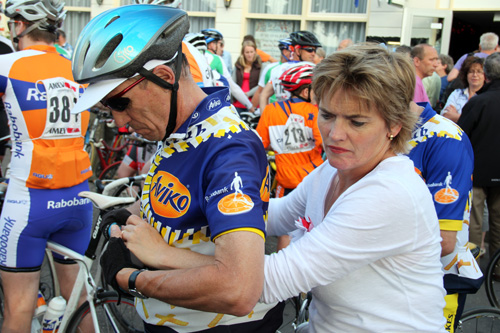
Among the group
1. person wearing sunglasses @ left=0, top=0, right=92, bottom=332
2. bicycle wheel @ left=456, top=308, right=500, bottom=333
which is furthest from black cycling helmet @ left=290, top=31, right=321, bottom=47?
bicycle wheel @ left=456, top=308, right=500, bottom=333

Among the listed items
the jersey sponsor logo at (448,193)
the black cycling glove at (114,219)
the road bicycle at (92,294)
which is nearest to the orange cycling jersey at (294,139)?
the road bicycle at (92,294)

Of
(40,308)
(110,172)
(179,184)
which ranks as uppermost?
(179,184)

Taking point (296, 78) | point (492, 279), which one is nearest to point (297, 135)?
point (296, 78)

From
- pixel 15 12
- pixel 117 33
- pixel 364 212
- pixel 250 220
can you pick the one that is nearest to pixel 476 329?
pixel 364 212

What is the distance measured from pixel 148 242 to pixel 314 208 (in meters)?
0.62

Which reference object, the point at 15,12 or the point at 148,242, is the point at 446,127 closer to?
the point at 148,242

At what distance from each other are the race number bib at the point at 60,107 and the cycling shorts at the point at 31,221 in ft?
1.15

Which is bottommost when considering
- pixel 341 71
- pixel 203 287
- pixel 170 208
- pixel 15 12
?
pixel 203 287

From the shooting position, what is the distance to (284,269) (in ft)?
4.40

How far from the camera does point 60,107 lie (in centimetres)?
270

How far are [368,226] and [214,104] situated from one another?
24.9 inches

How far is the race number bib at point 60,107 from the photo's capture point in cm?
266

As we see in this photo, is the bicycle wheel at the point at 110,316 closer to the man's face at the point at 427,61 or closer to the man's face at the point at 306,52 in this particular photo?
the man's face at the point at 427,61

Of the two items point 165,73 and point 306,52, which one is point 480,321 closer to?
point 165,73
